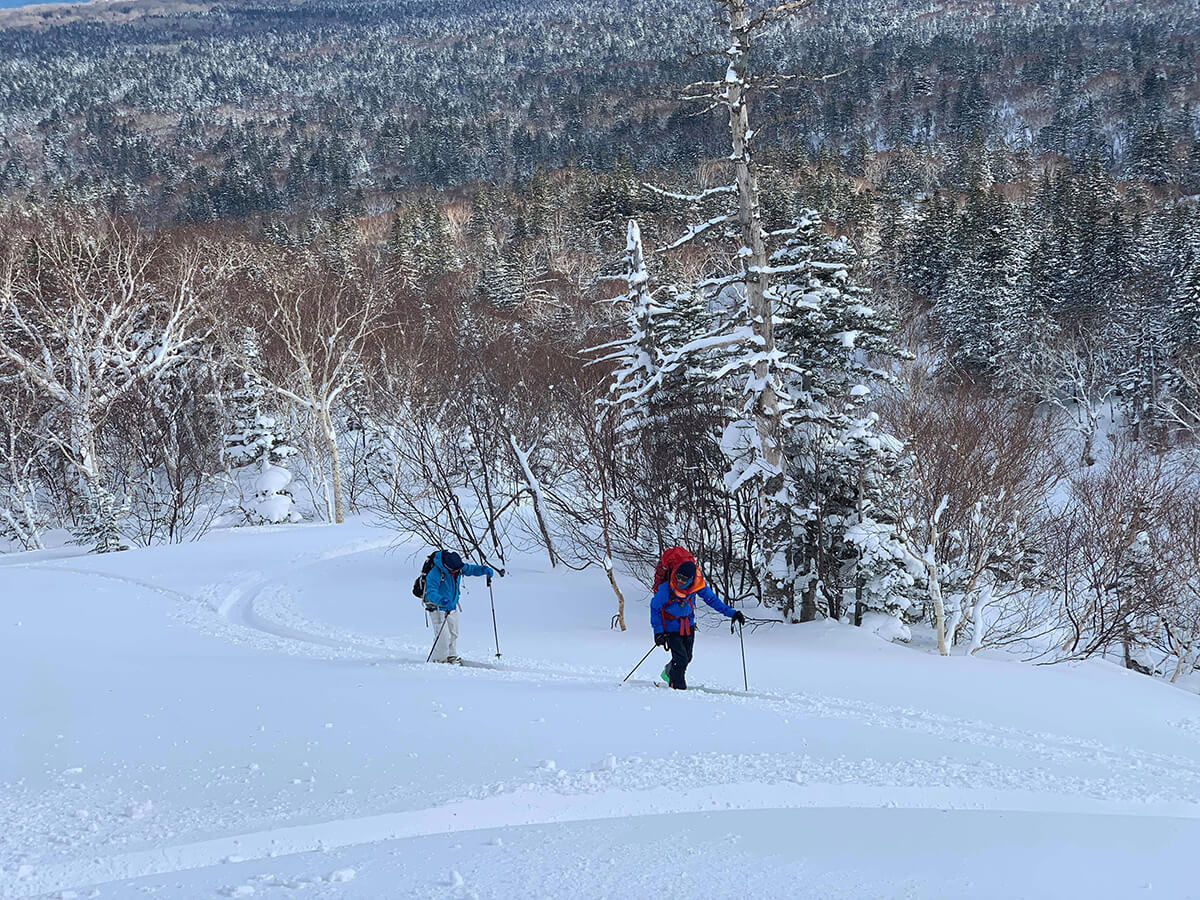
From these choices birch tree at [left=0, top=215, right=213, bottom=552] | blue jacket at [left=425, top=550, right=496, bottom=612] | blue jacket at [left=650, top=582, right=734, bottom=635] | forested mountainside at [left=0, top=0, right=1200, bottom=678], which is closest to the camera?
blue jacket at [left=650, top=582, right=734, bottom=635]

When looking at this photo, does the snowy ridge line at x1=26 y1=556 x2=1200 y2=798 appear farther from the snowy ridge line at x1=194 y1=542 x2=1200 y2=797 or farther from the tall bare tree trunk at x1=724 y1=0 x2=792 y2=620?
the tall bare tree trunk at x1=724 y1=0 x2=792 y2=620

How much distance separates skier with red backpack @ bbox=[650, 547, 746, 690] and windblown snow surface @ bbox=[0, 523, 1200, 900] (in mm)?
463

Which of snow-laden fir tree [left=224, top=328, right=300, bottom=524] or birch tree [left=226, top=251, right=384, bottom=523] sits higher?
birch tree [left=226, top=251, right=384, bottom=523]

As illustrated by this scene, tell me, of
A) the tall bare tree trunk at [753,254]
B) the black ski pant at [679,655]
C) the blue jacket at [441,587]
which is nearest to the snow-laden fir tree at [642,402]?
the tall bare tree trunk at [753,254]

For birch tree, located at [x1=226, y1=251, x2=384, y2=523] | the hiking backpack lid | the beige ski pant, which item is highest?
birch tree, located at [x1=226, y1=251, x2=384, y2=523]

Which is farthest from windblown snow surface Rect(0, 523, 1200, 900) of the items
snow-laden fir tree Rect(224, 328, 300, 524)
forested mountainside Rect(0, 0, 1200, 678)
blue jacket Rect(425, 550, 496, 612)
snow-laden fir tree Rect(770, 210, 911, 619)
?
snow-laden fir tree Rect(224, 328, 300, 524)

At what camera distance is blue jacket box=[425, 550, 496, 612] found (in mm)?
8344

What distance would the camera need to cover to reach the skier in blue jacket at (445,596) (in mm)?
8352

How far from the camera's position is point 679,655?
7.04 meters

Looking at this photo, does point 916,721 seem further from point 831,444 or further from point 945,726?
point 831,444

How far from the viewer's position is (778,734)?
→ 545cm

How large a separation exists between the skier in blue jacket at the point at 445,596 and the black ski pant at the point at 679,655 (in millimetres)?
2370

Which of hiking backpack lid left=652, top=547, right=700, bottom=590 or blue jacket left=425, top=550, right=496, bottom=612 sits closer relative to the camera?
hiking backpack lid left=652, top=547, right=700, bottom=590

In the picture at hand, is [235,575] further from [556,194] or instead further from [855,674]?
[556,194]
